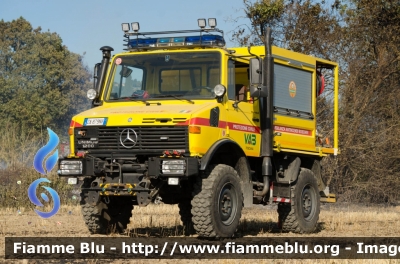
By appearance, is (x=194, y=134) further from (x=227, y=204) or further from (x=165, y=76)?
(x=165, y=76)

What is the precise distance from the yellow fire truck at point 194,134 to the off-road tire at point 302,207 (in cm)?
3

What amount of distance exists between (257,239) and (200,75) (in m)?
2.68

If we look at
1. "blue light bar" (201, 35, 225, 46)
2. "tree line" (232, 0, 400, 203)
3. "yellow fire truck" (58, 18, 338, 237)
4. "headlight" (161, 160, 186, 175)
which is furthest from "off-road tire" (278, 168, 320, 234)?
"tree line" (232, 0, 400, 203)

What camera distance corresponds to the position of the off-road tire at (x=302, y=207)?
1473cm

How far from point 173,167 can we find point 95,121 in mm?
1606

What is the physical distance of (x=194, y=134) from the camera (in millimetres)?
11906

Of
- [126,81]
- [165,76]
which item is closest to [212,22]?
[165,76]

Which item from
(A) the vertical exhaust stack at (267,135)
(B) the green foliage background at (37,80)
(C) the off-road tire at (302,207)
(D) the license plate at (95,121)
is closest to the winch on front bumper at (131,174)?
(D) the license plate at (95,121)

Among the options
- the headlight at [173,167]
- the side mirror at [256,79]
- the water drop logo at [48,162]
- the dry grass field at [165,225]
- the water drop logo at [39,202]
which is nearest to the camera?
the headlight at [173,167]

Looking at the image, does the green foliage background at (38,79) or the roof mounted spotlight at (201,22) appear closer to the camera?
the roof mounted spotlight at (201,22)

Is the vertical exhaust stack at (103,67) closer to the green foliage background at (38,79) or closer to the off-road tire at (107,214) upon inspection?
the off-road tire at (107,214)

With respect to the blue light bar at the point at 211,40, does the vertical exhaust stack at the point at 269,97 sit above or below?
below

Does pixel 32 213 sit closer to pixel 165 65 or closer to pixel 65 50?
pixel 165 65

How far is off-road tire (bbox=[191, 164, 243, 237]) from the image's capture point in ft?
39.1
